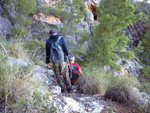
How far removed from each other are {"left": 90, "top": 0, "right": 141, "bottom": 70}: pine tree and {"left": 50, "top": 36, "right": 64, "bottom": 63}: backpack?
4.34 metres

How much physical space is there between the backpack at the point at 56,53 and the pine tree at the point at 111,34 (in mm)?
4340

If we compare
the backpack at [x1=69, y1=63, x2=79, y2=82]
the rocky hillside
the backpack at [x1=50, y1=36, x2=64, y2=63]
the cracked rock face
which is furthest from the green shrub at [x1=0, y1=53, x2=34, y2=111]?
the cracked rock face

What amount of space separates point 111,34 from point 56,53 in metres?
5.33

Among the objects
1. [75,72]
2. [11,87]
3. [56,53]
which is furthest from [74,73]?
[11,87]

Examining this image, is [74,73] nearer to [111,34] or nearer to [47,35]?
[47,35]

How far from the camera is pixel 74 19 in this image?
775cm

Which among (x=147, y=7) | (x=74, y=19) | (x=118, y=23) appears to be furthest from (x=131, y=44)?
(x=74, y=19)

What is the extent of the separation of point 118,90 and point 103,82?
650mm

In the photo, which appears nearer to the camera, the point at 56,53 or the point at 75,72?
the point at 56,53

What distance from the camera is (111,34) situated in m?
8.30

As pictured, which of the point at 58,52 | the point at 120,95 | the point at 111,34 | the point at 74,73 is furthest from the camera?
the point at 111,34

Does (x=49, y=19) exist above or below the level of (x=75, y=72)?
above

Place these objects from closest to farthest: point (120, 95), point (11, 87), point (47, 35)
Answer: point (11, 87) → point (120, 95) → point (47, 35)

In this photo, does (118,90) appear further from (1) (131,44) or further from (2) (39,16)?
(1) (131,44)
